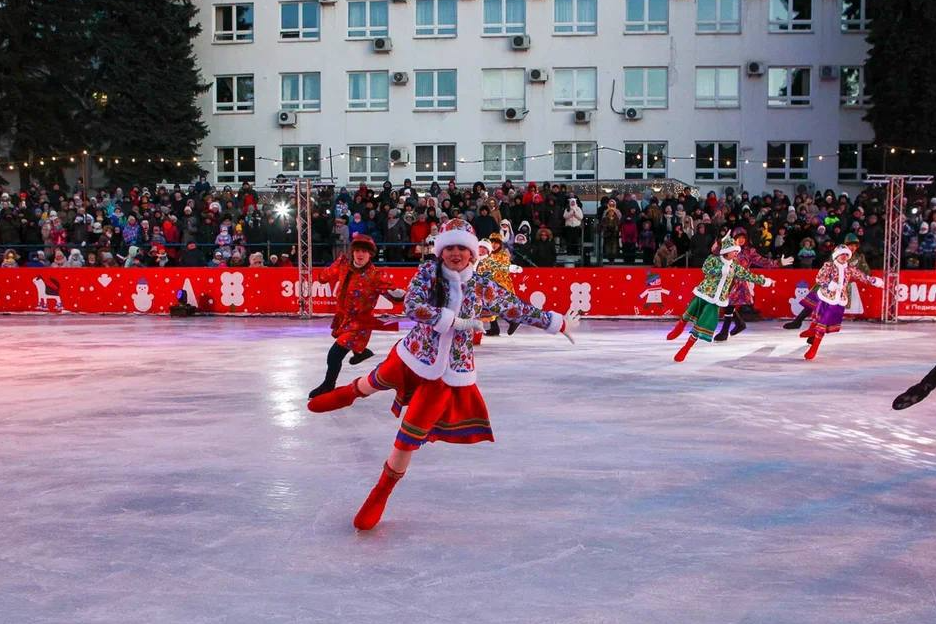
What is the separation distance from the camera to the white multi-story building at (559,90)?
33875mm

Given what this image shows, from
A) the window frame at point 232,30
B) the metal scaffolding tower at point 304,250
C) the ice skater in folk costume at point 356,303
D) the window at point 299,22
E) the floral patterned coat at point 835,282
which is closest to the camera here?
the ice skater in folk costume at point 356,303

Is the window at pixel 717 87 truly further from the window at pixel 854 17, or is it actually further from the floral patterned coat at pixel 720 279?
the floral patterned coat at pixel 720 279

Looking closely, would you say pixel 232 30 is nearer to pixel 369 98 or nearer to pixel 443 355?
pixel 369 98

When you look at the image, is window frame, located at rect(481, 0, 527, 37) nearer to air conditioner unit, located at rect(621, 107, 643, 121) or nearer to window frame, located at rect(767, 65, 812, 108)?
air conditioner unit, located at rect(621, 107, 643, 121)

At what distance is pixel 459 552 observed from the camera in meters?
4.96

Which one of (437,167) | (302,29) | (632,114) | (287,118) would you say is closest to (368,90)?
(287,118)

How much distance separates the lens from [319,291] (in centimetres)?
2142

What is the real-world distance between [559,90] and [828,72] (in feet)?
27.6

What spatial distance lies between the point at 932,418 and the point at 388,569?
597cm

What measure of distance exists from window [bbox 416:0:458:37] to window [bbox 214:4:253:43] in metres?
5.76

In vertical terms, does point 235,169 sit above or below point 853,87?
below

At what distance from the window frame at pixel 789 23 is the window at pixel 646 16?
10.6ft

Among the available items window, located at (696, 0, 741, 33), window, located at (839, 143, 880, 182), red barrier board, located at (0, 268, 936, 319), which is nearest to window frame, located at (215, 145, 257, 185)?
red barrier board, located at (0, 268, 936, 319)

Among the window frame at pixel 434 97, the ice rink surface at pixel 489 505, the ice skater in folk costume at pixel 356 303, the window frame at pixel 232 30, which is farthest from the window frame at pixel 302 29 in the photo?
the ice skater in folk costume at pixel 356 303
